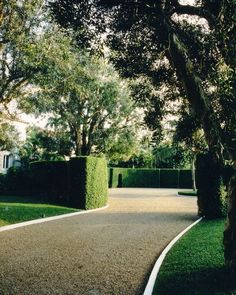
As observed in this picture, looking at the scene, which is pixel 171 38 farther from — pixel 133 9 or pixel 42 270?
pixel 42 270

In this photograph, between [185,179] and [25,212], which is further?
[185,179]

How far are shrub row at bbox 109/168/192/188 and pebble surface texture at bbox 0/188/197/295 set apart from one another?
1302 inches

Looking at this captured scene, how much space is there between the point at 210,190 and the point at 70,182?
8.25 meters

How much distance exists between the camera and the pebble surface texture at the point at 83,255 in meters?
6.70

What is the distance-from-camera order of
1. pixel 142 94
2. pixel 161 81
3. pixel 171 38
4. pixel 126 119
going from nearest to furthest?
pixel 171 38, pixel 161 81, pixel 142 94, pixel 126 119

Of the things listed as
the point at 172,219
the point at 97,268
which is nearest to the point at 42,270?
the point at 97,268

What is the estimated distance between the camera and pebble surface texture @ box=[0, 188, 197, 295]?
6695mm

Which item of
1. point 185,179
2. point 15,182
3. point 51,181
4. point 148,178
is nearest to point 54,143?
point 15,182

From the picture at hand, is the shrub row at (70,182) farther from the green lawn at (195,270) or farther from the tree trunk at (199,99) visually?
the tree trunk at (199,99)

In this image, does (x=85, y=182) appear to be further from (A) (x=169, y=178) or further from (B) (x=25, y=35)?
(A) (x=169, y=178)

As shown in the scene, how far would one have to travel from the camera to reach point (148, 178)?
165 ft

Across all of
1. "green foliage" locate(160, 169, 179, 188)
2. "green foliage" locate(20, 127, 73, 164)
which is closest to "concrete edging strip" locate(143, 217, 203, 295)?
"green foliage" locate(20, 127, 73, 164)

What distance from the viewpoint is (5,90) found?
21031mm

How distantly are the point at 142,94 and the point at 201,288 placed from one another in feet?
27.9
